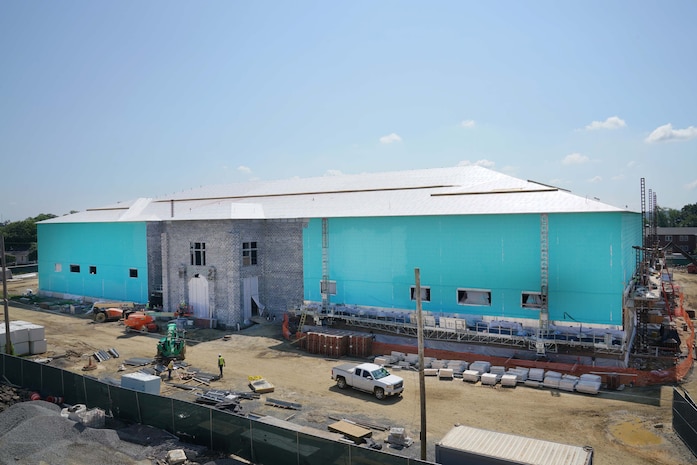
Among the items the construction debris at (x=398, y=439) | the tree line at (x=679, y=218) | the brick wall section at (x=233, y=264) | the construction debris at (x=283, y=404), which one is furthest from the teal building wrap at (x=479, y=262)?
the tree line at (x=679, y=218)

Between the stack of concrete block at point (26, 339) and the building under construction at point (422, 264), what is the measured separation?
11.3 meters

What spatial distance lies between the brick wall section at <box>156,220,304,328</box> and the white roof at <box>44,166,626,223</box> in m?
1.08

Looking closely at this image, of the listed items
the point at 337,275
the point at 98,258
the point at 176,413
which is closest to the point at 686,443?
the point at 176,413

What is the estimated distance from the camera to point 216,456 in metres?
17.5

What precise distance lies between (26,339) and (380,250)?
24.3 meters

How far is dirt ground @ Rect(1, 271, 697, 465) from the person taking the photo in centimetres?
1892

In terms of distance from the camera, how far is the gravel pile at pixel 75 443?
17.3 metres

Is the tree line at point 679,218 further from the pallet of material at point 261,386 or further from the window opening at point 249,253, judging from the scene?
the pallet of material at point 261,386

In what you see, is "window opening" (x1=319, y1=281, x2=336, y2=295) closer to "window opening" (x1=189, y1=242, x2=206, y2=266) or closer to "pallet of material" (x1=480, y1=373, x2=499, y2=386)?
"window opening" (x1=189, y1=242, x2=206, y2=266)

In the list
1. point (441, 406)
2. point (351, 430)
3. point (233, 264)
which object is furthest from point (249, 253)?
point (351, 430)

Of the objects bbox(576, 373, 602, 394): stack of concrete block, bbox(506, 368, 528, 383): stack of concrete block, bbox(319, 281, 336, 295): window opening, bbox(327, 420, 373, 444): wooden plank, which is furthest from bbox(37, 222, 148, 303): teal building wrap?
bbox(576, 373, 602, 394): stack of concrete block

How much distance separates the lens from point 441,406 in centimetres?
2294

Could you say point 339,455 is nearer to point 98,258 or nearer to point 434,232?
point 434,232

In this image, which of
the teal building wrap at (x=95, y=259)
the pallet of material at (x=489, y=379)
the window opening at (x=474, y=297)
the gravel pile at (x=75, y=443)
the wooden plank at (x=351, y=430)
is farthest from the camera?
the teal building wrap at (x=95, y=259)
